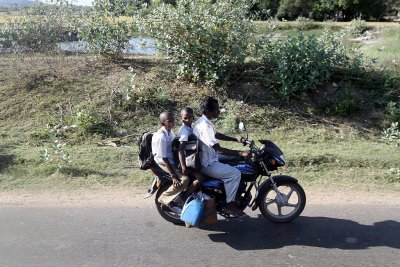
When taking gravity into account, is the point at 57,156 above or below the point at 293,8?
below

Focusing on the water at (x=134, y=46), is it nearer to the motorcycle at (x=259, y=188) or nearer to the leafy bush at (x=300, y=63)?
the leafy bush at (x=300, y=63)

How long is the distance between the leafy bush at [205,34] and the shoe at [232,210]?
4918 millimetres

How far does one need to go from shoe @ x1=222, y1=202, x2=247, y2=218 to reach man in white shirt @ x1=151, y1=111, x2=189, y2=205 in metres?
0.52

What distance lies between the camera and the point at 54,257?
432 centimetres

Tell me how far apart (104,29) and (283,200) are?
23.3 ft

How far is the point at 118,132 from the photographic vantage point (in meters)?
8.73

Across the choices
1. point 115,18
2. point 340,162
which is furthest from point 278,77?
point 115,18

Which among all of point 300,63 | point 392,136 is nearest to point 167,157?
point 392,136

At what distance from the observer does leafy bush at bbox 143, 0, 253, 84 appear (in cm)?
952

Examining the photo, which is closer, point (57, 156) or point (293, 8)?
point (57, 156)

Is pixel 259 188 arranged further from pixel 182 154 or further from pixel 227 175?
pixel 182 154

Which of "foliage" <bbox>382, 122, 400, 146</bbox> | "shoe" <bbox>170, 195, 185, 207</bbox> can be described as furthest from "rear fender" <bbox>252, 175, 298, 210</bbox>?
"foliage" <bbox>382, 122, 400, 146</bbox>

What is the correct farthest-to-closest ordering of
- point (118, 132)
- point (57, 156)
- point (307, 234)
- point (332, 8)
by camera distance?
point (332, 8), point (118, 132), point (57, 156), point (307, 234)

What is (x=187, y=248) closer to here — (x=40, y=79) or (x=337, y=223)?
(x=337, y=223)
